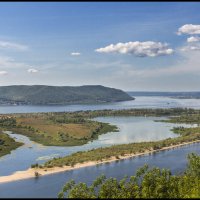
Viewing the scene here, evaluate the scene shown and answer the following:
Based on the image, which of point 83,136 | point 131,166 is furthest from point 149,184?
point 83,136

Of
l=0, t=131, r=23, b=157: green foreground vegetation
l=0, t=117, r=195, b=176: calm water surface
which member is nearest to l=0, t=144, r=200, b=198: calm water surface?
l=0, t=117, r=195, b=176: calm water surface

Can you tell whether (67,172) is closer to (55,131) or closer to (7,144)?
(7,144)

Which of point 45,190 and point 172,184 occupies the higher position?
point 172,184

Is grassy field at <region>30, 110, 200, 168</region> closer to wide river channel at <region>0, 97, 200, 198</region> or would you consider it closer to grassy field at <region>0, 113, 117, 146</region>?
wide river channel at <region>0, 97, 200, 198</region>

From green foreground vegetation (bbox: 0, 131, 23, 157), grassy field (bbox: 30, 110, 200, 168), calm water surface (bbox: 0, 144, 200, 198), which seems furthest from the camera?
green foreground vegetation (bbox: 0, 131, 23, 157)

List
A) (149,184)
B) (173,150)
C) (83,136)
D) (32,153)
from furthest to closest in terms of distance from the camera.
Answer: (83,136), (173,150), (32,153), (149,184)

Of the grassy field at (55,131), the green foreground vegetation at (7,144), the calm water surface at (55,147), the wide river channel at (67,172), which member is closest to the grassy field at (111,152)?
the wide river channel at (67,172)

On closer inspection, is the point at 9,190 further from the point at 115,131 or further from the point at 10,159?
the point at 115,131

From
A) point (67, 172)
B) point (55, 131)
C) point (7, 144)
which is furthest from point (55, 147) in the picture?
point (55, 131)
